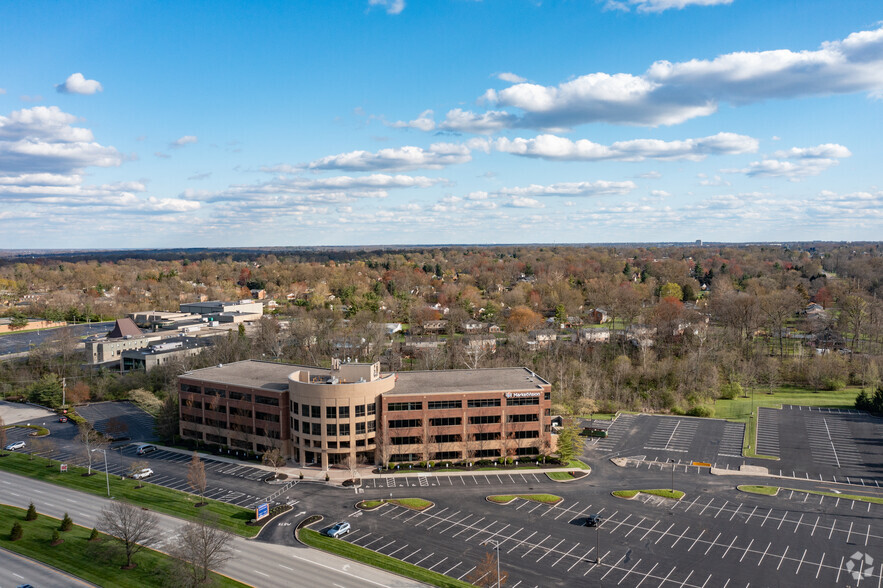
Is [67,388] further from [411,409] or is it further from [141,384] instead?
[411,409]

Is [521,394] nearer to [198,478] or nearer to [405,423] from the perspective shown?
[405,423]

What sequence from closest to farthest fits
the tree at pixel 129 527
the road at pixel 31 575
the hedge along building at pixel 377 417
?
the road at pixel 31 575 < the tree at pixel 129 527 < the hedge along building at pixel 377 417

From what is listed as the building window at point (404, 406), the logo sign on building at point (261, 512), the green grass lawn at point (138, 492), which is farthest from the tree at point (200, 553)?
the building window at point (404, 406)

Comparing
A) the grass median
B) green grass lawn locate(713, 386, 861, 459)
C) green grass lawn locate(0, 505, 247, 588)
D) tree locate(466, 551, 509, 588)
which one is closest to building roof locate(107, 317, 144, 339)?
green grass lawn locate(0, 505, 247, 588)

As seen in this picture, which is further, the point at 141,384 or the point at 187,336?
the point at 187,336

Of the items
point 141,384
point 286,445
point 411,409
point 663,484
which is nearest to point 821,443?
point 663,484

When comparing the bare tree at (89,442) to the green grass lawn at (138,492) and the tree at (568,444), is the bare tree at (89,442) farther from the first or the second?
the tree at (568,444)

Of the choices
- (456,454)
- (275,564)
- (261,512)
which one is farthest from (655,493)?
(261,512)
